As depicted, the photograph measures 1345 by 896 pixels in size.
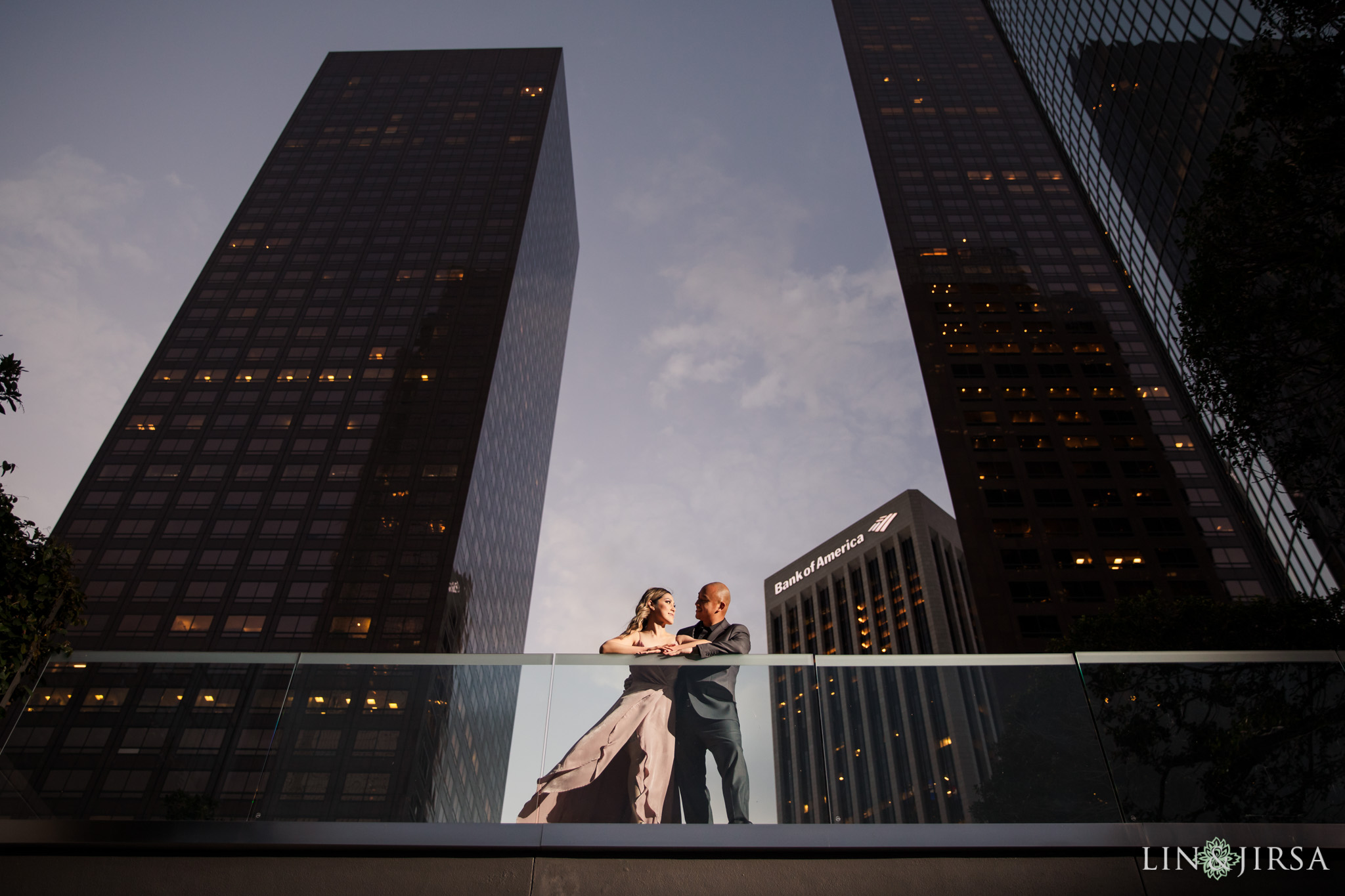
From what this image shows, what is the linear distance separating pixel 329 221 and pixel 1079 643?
369ft

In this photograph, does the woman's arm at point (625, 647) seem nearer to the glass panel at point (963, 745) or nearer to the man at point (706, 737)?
the man at point (706, 737)

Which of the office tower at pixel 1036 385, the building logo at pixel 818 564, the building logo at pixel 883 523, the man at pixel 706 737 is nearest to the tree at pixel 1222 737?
the man at pixel 706 737

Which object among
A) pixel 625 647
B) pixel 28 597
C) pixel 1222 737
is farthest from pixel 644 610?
pixel 28 597

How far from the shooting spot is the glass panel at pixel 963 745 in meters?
6.18

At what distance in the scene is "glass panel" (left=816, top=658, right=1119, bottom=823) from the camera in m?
6.18

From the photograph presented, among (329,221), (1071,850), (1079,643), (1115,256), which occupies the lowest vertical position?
(1071,850)

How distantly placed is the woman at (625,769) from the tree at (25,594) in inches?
194

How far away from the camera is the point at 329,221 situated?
376ft

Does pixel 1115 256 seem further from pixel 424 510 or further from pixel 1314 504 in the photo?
pixel 424 510

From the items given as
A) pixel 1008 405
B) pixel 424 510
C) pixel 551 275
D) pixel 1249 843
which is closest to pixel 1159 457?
pixel 1008 405

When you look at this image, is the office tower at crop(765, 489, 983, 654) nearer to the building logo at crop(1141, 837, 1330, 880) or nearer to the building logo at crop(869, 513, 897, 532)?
the building logo at crop(869, 513, 897, 532)

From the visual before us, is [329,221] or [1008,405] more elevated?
[329,221]

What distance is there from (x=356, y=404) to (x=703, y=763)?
97624mm

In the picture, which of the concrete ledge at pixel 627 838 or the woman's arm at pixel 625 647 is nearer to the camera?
the concrete ledge at pixel 627 838
